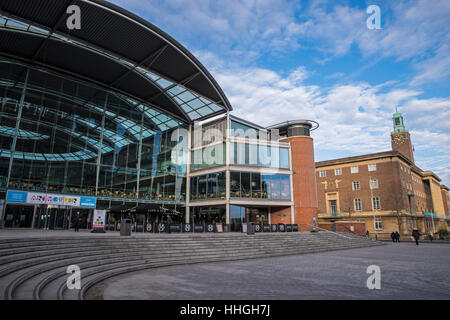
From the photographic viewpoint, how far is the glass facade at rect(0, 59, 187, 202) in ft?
78.3

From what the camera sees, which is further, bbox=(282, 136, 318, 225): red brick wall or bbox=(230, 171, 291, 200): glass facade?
bbox=(282, 136, 318, 225): red brick wall

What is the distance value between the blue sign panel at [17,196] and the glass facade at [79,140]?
0.50m

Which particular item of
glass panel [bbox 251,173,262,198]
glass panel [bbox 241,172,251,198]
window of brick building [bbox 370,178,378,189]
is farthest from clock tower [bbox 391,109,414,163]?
glass panel [bbox 241,172,251,198]

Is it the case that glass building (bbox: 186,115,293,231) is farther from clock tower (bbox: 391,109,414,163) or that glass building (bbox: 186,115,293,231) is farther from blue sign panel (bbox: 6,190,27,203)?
clock tower (bbox: 391,109,414,163)

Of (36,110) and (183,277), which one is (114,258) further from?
(36,110)

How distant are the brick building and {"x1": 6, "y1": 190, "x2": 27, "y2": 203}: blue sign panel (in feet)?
165

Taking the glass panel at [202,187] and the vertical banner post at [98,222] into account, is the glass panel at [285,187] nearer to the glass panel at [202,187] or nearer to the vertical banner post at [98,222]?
the glass panel at [202,187]

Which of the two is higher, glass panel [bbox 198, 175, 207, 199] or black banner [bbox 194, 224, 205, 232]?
glass panel [bbox 198, 175, 207, 199]

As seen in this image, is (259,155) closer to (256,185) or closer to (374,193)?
(256,185)

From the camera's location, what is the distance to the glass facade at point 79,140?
2388 cm

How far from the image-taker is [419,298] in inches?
286

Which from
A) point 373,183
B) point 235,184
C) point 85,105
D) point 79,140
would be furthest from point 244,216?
point 373,183

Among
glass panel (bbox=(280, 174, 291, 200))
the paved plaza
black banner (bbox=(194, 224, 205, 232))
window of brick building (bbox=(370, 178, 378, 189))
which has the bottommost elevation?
the paved plaza
